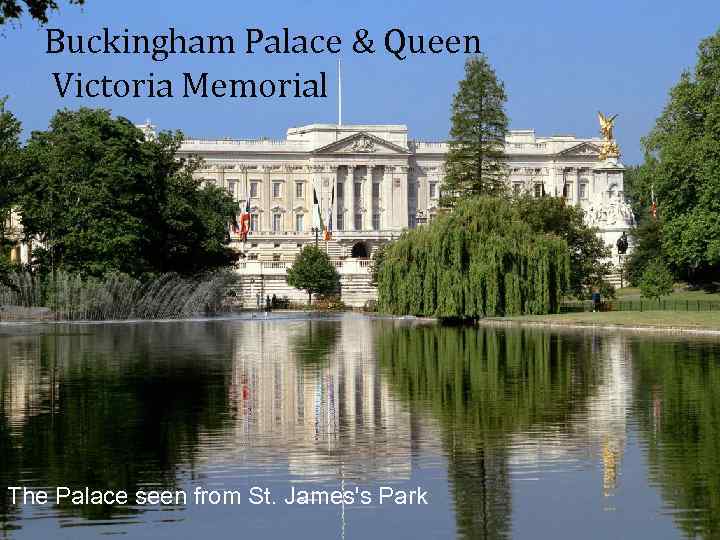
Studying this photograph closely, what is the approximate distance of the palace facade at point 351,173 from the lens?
178 meters

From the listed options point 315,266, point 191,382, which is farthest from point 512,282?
point 315,266

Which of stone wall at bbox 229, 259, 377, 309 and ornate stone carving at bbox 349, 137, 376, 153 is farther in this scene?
ornate stone carving at bbox 349, 137, 376, 153

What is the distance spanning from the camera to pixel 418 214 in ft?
584

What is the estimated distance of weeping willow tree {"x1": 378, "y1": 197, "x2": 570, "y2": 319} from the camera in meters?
65.4

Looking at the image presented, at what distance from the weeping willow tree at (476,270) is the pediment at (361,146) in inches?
4317

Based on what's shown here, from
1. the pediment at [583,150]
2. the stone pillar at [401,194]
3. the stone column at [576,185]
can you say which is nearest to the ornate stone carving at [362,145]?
the stone pillar at [401,194]

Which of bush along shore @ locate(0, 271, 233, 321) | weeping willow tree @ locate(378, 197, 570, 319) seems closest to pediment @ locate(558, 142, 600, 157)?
bush along shore @ locate(0, 271, 233, 321)

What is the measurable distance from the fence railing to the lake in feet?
100

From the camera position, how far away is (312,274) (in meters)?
111

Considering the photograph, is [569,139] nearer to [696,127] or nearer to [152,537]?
[696,127]

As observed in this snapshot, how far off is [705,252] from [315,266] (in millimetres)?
43268

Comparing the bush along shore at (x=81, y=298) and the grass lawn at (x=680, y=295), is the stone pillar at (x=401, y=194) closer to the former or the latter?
the grass lawn at (x=680, y=295)

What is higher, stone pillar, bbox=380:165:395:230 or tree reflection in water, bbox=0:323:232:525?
stone pillar, bbox=380:165:395:230

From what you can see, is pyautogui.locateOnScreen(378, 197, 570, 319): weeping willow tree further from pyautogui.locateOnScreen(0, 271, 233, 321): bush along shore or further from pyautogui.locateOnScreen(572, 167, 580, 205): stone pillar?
pyautogui.locateOnScreen(572, 167, 580, 205): stone pillar
